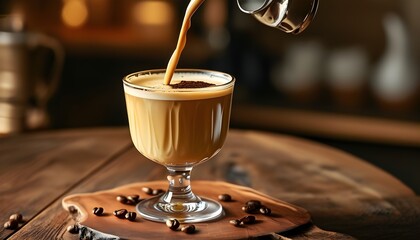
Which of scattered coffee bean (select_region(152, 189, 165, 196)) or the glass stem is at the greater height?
the glass stem

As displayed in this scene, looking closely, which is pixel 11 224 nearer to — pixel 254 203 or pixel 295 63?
pixel 254 203

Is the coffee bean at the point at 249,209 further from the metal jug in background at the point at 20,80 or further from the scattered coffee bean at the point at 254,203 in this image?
the metal jug in background at the point at 20,80

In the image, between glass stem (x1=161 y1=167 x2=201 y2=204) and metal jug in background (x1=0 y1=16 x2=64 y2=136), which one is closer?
glass stem (x1=161 y1=167 x2=201 y2=204)

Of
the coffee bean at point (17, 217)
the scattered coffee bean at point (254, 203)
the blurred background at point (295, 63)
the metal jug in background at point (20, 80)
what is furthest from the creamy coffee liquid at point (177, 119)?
the blurred background at point (295, 63)

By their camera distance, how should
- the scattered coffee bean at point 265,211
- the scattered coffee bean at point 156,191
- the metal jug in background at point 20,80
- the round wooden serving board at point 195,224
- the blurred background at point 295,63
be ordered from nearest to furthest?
the round wooden serving board at point 195,224 < the scattered coffee bean at point 265,211 < the scattered coffee bean at point 156,191 < the metal jug in background at point 20,80 < the blurred background at point 295,63

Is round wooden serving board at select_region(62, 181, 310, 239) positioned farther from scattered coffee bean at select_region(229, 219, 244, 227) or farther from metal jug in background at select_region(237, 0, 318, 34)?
metal jug in background at select_region(237, 0, 318, 34)

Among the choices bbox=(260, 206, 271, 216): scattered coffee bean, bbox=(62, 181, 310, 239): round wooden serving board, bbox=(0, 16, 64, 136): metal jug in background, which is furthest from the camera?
bbox=(0, 16, 64, 136): metal jug in background

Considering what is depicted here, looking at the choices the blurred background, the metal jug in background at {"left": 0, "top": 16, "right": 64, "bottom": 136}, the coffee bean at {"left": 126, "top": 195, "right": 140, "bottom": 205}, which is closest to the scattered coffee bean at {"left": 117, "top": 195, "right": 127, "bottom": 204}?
the coffee bean at {"left": 126, "top": 195, "right": 140, "bottom": 205}
